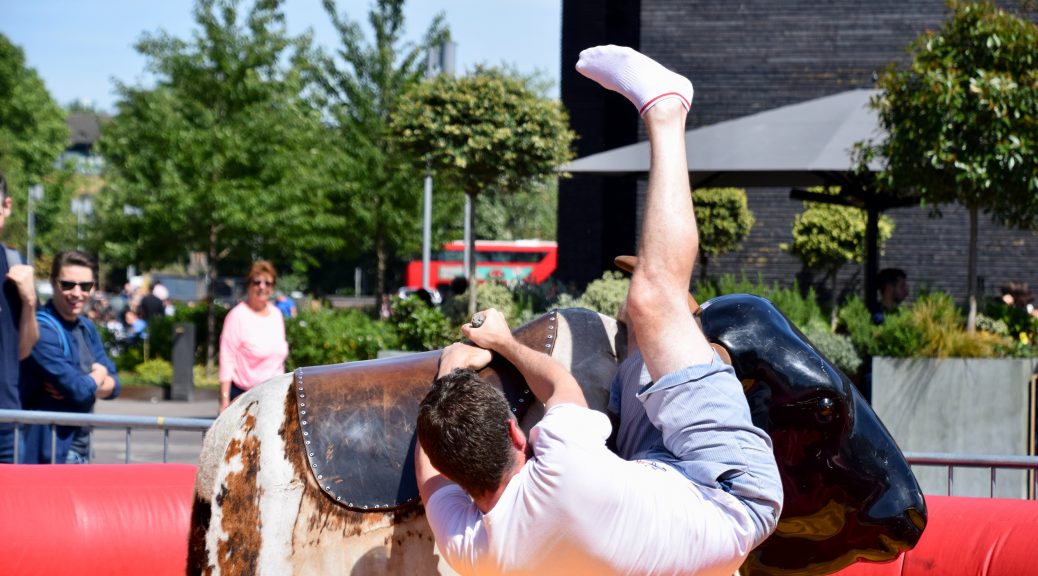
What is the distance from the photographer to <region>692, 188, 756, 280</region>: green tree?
65.9ft

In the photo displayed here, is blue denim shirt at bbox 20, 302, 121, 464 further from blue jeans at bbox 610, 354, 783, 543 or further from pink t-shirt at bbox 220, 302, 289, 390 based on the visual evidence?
blue jeans at bbox 610, 354, 783, 543

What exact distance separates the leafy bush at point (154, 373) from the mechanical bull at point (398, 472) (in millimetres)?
15556

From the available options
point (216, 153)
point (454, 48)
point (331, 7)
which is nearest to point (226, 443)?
point (454, 48)

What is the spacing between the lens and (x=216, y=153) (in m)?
19.0

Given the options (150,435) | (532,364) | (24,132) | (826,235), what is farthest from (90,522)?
(24,132)

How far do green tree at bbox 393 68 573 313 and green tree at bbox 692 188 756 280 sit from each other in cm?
806

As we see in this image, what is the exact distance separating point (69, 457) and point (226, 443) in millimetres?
2562

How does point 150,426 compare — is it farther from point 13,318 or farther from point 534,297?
point 534,297

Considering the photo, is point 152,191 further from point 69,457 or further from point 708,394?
point 708,394

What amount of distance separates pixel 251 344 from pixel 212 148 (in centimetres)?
1246

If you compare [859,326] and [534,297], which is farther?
[534,297]

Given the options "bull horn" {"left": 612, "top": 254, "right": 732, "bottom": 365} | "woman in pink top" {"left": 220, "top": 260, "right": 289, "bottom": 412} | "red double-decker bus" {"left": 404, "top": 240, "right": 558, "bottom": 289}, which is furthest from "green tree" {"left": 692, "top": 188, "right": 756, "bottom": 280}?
"red double-decker bus" {"left": 404, "top": 240, "right": 558, "bottom": 289}

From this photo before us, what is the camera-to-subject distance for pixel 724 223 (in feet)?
65.9

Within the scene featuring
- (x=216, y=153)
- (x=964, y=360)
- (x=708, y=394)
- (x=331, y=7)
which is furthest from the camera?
(x=331, y=7)
